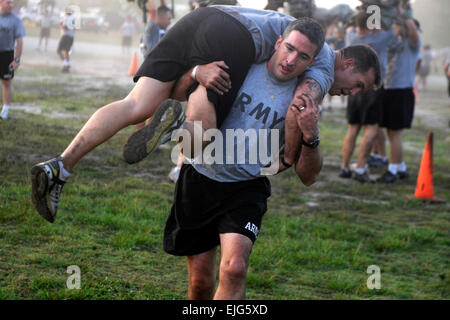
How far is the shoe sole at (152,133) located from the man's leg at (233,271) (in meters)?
0.68

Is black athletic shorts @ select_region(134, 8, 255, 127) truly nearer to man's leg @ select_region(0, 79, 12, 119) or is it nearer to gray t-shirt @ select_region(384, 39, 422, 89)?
gray t-shirt @ select_region(384, 39, 422, 89)

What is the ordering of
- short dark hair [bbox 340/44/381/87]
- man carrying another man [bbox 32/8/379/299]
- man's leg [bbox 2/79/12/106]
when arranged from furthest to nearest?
man's leg [bbox 2/79/12/106], short dark hair [bbox 340/44/381/87], man carrying another man [bbox 32/8/379/299]

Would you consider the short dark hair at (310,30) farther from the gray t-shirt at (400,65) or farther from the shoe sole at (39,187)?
the gray t-shirt at (400,65)

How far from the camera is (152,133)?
3.20m

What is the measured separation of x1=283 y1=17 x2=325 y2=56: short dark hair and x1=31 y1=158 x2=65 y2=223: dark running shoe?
1.49 m

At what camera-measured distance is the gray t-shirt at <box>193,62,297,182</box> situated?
10.7 ft

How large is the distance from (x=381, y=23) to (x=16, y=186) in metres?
5.11

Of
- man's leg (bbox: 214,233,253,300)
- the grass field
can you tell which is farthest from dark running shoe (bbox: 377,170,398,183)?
man's leg (bbox: 214,233,253,300)

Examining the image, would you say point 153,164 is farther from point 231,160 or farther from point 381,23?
point 231,160

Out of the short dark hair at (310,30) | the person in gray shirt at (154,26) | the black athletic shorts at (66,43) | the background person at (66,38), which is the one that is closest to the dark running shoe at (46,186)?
the short dark hair at (310,30)

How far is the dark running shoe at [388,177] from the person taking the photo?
871cm

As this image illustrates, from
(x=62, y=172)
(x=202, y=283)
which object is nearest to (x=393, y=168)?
(x=202, y=283)

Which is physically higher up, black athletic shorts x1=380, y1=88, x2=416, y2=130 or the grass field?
black athletic shorts x1=380, y1=88, x2=416, y2=130
